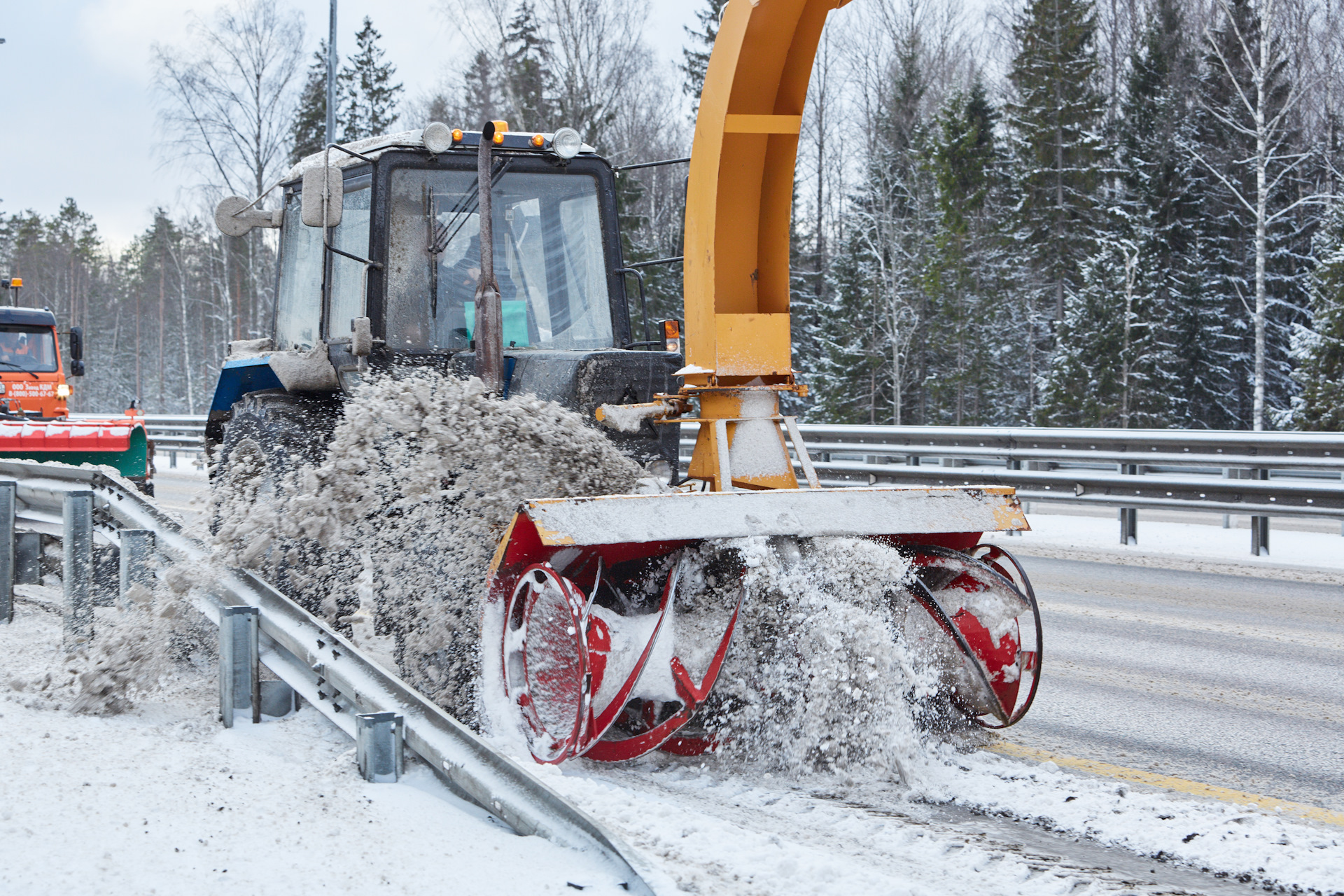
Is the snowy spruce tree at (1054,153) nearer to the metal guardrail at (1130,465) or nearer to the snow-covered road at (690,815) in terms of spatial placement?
the metal guardrail at (1130,465)

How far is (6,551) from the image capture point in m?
5.39

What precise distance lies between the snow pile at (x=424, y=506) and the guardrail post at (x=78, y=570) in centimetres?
67

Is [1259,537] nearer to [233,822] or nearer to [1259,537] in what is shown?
[1259,537]

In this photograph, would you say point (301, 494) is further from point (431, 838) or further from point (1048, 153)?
point (1048, 153)

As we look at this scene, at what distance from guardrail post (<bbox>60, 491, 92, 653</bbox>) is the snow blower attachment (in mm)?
2103

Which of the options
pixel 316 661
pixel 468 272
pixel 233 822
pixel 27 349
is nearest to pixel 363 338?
pixel 468 272

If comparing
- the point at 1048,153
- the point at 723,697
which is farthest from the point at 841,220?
the point at 723,697

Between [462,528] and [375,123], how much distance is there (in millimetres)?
36519

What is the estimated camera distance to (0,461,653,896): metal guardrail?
2.60 meters

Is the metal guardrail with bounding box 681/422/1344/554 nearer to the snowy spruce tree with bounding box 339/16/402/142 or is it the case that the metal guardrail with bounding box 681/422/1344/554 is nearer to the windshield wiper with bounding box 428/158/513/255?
the windshield wiper with bounding box 428/158/513/255

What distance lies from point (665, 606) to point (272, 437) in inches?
100.0

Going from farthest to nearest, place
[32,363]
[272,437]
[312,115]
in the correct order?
[312,115], [32,363], [272,437]

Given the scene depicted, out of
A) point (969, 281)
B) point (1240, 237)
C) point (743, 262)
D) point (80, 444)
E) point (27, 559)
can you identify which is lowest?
point (27, 559)

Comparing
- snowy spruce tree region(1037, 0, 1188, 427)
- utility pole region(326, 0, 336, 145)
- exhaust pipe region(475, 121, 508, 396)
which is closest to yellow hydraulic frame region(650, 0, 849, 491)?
exhaust pipe region(475, 121, 508, 396)
